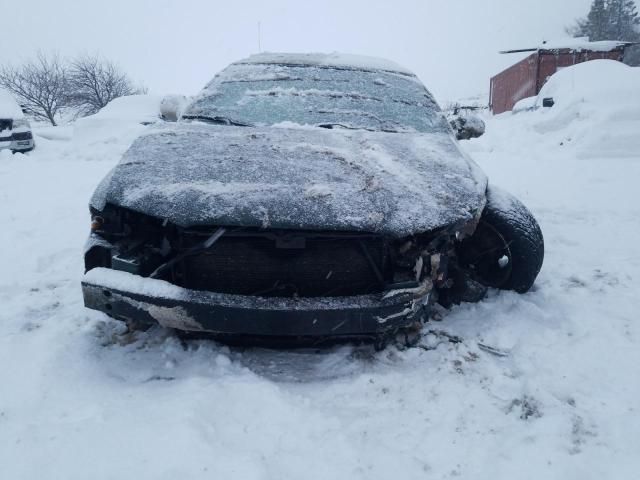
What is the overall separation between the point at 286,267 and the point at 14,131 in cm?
979

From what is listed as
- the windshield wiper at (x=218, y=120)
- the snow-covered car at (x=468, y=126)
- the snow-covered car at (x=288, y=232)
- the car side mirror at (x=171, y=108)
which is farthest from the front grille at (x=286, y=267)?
the snow-covered car at (x=468, y=126)

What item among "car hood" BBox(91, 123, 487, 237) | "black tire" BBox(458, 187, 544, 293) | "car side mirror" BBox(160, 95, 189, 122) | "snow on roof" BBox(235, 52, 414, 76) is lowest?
"black tire" BBox(458, 187, 544, 293)

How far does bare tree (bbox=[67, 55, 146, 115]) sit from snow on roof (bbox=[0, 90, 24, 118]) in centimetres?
1979

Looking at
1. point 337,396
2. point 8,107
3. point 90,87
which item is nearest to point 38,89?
point 90,87

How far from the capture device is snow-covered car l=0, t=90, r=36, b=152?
884cm

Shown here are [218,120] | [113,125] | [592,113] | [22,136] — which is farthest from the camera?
[113,125]

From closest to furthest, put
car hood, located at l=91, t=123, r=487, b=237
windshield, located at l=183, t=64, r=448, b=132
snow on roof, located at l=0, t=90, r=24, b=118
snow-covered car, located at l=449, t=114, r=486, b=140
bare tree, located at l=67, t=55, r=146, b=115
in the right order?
car hood, located at l=91, t=123, r=487, b=237 < windshield, located at l=183, t=64, r=448, b=132 < snow-covered car, located at l=449, t=114, r=486, b=140 < snow on roof, located at l=0, t=90, r=24, b=118 < bare tree, located at l=67, t=55, r=146, b=115

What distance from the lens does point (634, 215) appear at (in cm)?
405

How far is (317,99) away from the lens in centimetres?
308

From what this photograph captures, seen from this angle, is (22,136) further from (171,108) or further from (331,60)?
(331,60)

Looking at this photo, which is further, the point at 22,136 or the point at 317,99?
the point at 22,136

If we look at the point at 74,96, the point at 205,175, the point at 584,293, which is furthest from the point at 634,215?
the point at 74,96

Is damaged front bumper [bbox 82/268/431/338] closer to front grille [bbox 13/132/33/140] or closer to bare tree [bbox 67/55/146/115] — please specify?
front grille [bbox 13/132/33/140]

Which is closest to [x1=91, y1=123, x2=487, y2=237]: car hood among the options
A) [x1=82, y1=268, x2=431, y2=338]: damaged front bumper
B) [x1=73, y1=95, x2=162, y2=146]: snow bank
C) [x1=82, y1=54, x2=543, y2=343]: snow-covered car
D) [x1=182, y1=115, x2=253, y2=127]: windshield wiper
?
[x1=82, y1=54, x2=543, y2=343]: snow-covered car
